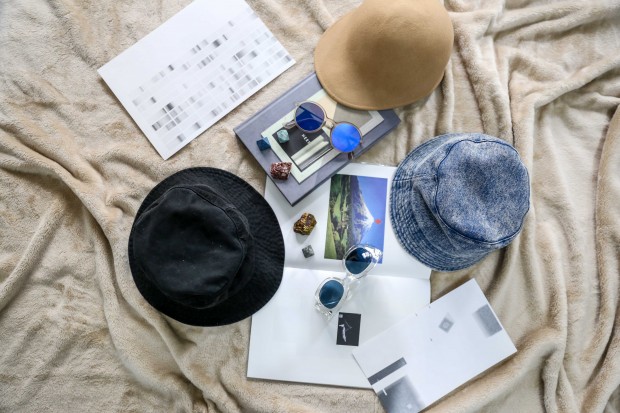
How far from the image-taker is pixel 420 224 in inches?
35.5

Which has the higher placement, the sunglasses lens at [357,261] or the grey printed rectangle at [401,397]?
the sunglasses lens at [357,261]

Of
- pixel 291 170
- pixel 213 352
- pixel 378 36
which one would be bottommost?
pixel 213 352

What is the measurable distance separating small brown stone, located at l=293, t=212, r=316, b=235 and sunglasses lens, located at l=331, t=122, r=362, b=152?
149 millimetres

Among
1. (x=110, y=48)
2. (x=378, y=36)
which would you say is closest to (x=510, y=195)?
(x=378, y=36)

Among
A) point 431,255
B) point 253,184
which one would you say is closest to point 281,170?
point 253,184

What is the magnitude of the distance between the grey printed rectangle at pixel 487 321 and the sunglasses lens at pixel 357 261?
0.25m

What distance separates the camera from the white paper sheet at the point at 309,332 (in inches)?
37.3

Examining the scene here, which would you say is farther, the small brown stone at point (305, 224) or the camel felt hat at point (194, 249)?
the small brown stone at point (305, 224)

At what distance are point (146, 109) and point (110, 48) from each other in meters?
0.16

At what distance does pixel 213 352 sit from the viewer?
0.95m

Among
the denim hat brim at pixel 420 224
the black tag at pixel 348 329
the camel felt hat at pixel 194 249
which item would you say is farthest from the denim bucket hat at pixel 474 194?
the camel felt hat at pixel 194 249

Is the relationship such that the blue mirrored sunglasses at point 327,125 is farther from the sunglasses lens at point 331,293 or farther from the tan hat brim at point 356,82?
the sunglasses lens at point 331,293

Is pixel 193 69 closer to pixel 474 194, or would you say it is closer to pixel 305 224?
pixel 305 224

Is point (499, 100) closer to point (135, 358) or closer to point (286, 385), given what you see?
point (286, 385)
